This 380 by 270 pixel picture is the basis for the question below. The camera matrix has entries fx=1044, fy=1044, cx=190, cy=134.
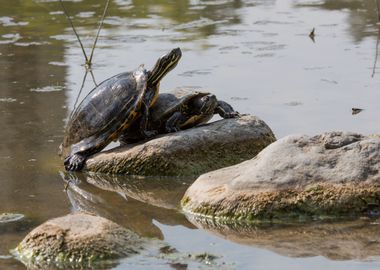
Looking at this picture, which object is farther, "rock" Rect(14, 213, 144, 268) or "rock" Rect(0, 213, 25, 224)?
"rock" Rect(0, 213, 25, 224)

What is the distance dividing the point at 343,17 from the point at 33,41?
4562 mm

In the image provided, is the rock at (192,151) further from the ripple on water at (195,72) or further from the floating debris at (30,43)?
the floating debris at (30,43)

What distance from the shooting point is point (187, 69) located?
12.1 meters

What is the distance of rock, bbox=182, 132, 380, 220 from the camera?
268 inches

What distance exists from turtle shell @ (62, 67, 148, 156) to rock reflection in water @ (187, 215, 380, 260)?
1872 millimetres

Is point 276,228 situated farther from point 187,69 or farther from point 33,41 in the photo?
point 33,41

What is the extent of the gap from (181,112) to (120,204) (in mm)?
1258

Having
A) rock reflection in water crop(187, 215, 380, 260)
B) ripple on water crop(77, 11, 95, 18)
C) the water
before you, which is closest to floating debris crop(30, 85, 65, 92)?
the water

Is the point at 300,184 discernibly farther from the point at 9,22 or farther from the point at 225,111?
the point at 9,22

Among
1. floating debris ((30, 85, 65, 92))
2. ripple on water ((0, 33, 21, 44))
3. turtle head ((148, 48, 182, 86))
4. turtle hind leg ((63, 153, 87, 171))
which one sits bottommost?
ripple on water ((0, 33, 21, 44))

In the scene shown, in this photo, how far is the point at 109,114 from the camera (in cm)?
858

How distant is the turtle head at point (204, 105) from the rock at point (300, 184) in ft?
4.82

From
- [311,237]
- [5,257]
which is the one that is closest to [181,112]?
[311,237]

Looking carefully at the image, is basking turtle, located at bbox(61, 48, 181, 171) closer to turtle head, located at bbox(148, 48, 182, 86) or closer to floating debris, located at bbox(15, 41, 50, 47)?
turtle head, located at bbox(148, 48, 182, 86)
